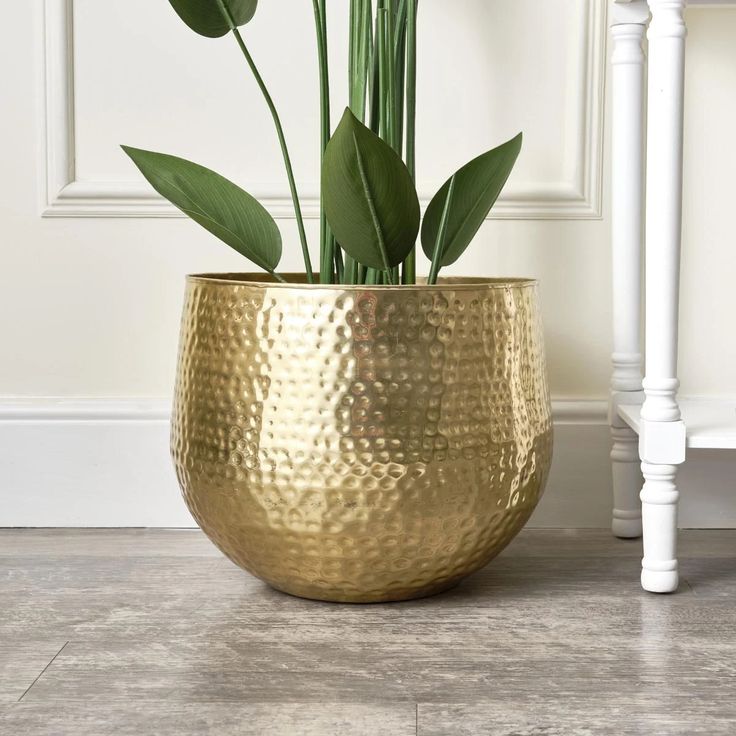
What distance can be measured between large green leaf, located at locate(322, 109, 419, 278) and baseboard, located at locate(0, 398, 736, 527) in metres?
0.40

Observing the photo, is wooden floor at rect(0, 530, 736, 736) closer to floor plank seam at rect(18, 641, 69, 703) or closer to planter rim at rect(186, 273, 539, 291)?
floor plank seam at rect(18, 641, 69, 703)

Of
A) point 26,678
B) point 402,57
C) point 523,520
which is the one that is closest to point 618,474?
point 523,520

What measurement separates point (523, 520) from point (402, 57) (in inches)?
15.9

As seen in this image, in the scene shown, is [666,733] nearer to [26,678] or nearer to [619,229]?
[26,678]

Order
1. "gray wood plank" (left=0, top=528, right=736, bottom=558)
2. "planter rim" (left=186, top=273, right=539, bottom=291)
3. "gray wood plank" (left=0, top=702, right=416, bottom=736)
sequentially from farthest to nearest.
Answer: "gray wood plank" (left=0, top=528, right=736, bottom=558) < "planter rim" (left=186, top=273, right=539, bottom=291) < "gray wood plank" (left=0, top=702, right=416, bottom=736)

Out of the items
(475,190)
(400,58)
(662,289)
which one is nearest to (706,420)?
(662,289)

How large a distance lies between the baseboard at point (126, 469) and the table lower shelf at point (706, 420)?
0.20ft

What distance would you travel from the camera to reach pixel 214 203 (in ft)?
2.41

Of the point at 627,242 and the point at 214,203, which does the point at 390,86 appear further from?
the point at 627,242

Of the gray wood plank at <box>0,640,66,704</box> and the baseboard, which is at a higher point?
the baseboard

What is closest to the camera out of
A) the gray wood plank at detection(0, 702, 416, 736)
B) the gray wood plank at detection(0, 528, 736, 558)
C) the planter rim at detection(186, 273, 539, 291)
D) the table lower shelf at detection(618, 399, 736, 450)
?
the gray wood plank at detection(0, 702, 416, 736)

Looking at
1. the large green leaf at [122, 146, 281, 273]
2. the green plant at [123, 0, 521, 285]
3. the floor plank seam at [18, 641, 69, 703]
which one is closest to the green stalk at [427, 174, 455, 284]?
the green plant at [123, 0, 521, 285]

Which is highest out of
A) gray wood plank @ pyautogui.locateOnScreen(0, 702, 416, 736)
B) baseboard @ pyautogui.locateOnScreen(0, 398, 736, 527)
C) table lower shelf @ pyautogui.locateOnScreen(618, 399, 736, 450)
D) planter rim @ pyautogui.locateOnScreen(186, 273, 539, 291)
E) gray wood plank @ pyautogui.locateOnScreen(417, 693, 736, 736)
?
planter rim @ pyautogui.locateOnScreen(186, 273, 539, 291)

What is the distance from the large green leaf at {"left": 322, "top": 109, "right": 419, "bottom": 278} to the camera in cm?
63
